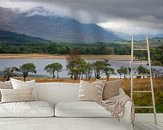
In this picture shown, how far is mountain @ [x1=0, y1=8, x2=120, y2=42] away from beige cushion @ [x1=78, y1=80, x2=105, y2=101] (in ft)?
4.69

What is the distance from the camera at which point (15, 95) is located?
16.5 feet

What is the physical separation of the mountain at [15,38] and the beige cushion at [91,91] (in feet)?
5.56

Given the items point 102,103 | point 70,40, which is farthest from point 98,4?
point 102,103

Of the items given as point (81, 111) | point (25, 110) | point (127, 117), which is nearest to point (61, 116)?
point (81, 111)

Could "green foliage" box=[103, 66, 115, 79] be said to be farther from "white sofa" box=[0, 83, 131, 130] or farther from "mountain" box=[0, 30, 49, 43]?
"white sofa" box=[0, 83, 131, 130]

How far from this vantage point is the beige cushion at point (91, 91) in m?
5.27

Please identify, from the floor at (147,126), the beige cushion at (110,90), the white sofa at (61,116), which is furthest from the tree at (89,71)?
the white sofa at (61,116)

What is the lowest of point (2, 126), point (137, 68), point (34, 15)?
point (2, 126)

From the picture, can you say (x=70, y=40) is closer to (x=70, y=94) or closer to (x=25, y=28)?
(x=25, y=28)

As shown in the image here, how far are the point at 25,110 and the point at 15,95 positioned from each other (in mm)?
390

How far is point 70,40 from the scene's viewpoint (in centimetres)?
664

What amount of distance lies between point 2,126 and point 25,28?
2.52 m

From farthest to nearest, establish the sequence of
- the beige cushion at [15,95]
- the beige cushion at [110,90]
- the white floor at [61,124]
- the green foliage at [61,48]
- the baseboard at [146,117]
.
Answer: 1. the green foliage at [61,48]
2. the baseboard at [146,117]
3. the beige cushion at [110,90]
4. the beige cushion at [15,95]
5. the white floor at [61,124]

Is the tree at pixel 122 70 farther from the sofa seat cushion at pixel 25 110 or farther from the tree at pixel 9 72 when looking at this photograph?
the sofa seat cushion at pixel 25 110
